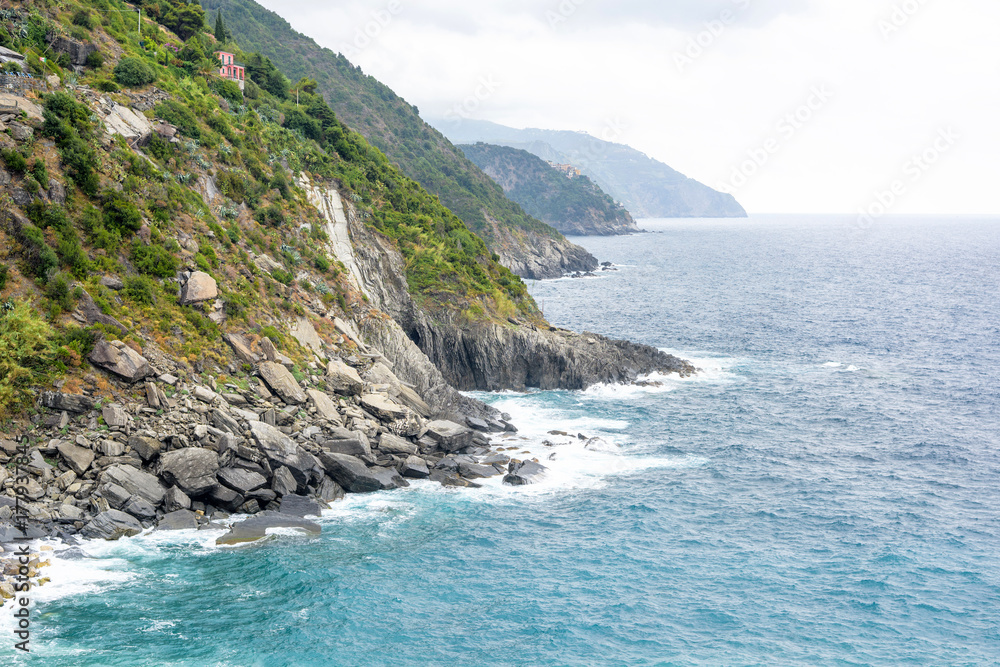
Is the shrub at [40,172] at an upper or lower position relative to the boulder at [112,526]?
upper

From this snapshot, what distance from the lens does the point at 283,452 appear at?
127 ft

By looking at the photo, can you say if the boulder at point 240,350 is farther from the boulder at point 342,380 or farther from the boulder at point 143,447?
the boulder at point 143,447

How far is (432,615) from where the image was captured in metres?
29.7

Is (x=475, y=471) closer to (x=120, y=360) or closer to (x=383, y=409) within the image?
(x=383, y=409)

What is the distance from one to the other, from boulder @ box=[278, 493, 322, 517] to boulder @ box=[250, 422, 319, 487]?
1300 millimetres

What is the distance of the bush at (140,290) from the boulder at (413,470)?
1753cm

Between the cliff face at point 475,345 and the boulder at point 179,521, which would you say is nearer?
the boulder at point 179,521

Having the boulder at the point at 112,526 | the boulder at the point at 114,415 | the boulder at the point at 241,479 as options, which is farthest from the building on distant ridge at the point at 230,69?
the boulder at the point at 112,526

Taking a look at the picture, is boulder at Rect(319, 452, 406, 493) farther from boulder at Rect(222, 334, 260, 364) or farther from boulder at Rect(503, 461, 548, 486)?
boulder at Rect(222, 334, 260, 364)

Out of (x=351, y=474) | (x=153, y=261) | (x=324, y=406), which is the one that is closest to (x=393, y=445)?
(x=351, y=474)

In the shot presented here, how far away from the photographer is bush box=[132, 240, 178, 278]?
138ft

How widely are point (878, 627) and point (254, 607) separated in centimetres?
2601

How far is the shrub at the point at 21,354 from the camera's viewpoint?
33375 millimetres

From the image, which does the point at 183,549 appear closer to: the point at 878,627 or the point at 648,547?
the point at 648,547
